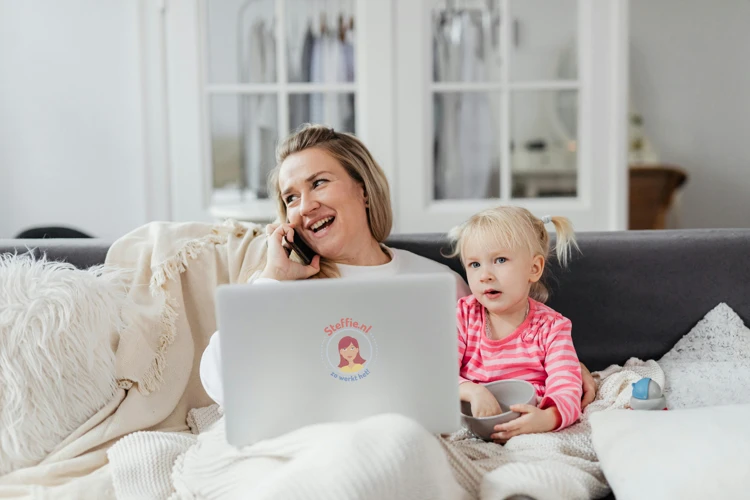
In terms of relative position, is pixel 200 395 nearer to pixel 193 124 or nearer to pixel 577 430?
→ pixel 577 430

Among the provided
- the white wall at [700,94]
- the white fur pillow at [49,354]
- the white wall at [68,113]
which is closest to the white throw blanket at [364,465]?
the white fur pillow at [49,354]

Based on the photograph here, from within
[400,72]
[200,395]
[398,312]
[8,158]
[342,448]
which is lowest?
[200,395]

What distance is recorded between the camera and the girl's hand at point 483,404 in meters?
1.31

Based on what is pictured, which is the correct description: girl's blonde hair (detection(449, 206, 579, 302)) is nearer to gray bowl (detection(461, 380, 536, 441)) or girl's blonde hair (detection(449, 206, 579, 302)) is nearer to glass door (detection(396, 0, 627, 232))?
gray bowl (detection(461, 380, 536, 441))

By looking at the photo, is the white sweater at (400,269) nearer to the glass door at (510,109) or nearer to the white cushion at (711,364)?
the white cushion at (711,364)

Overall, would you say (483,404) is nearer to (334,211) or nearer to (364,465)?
(364,465)

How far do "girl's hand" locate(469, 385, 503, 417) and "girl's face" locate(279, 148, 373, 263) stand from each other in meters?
0.46

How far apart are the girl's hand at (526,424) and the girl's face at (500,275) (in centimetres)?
24

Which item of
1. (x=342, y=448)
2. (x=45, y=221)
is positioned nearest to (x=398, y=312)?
(x=342, y=448)

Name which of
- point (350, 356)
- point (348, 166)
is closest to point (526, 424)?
point (350, 356)

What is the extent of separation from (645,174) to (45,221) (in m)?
2.96

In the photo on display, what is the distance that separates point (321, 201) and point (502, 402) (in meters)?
0.56

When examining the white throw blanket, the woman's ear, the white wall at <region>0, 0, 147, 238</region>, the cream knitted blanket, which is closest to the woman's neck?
the cream knitted blanket

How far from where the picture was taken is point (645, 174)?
3.88 metres
